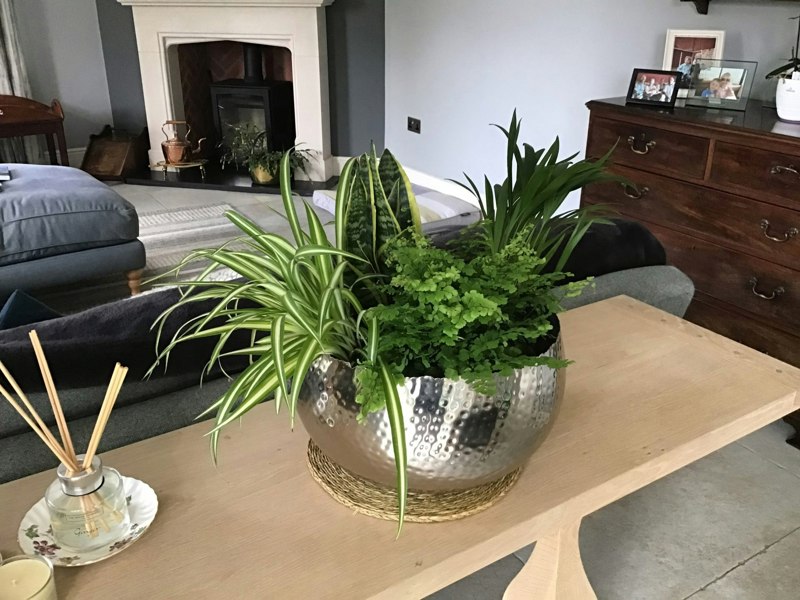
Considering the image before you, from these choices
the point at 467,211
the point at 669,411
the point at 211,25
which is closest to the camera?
the point at 669,411

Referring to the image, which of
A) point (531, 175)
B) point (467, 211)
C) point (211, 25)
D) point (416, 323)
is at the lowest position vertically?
point (467, 211)

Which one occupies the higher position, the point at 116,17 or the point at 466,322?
the point at 116,17

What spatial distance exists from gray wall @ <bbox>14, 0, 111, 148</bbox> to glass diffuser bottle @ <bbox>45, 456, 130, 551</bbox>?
470cm

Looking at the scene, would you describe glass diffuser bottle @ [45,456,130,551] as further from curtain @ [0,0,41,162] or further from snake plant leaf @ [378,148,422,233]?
curtain @ [0,0,41,162]

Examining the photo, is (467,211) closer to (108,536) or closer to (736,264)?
(736,264)

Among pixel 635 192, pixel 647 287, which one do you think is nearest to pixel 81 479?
pixel 647 287

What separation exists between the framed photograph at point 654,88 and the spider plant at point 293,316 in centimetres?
199

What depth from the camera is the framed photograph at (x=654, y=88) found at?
97.2 inches

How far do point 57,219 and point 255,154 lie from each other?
206 cm

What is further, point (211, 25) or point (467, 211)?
point (211, 25)

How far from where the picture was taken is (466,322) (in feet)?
2.43

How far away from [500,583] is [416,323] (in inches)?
41.9

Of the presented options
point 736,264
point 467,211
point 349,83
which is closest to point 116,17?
point 349,83

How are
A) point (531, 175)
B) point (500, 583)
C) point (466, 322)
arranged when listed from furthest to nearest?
point (500, 583)
point (531, 175)
point (466, 322)
